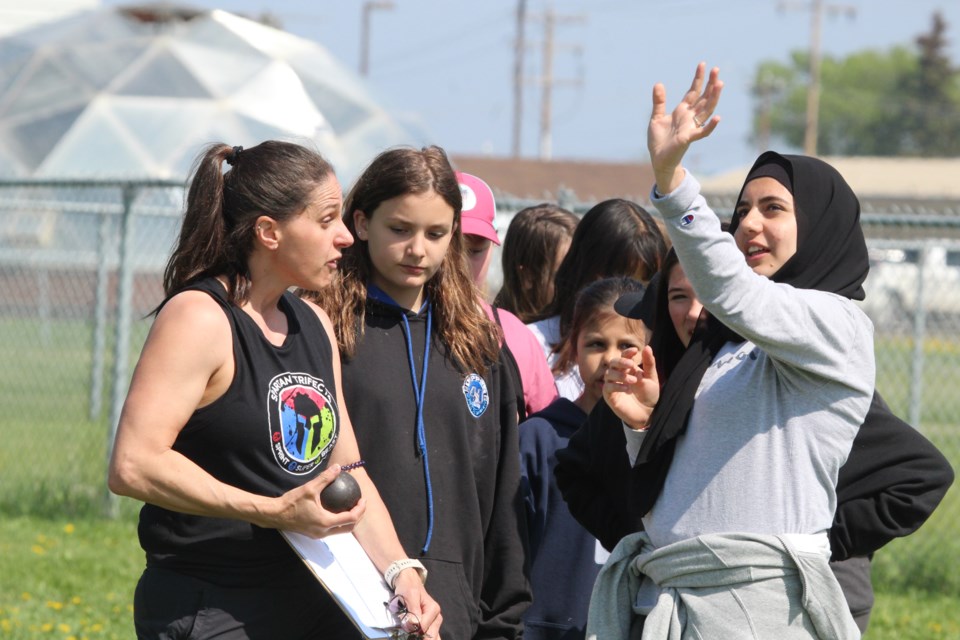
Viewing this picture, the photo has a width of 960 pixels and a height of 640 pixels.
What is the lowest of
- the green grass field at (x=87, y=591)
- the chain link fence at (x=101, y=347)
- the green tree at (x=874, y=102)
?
the green grass field at (x=87, y=591)

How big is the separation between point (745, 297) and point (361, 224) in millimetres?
1301

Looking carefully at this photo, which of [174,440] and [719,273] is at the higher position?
[719,273]

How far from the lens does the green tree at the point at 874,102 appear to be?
8838 centimetres

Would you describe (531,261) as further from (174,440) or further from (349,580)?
(174,440)

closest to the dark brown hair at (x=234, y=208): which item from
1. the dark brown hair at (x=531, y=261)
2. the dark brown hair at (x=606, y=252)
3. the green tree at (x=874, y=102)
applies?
the dark brown hair at (x=606, y=252)

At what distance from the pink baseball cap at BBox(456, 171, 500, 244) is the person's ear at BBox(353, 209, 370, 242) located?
0.82 m

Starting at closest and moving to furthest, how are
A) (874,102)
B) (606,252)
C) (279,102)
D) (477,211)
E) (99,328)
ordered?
(477,211) → (606,252) → (99,328) → (279,102) → (874,102)

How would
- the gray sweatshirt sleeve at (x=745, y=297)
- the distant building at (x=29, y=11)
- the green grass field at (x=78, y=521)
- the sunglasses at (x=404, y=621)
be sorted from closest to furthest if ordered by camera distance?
the gray sweatshirt sleeve at (x=745, y=297) < the sunglasses at (x=404, y=621) < the green grass field at (x=78, y=521) < the distant building at (x=29, y=11)

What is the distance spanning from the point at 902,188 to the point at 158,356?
51.6 m

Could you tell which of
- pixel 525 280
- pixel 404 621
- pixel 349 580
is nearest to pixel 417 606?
pixel 404 621

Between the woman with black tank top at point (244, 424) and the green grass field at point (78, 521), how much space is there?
3.07 meters

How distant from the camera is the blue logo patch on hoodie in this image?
366 centimetres

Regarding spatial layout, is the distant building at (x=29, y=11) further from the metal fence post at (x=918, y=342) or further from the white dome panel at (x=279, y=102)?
the metal fence post at (x=918, y=342)

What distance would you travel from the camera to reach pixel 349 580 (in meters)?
3.12
